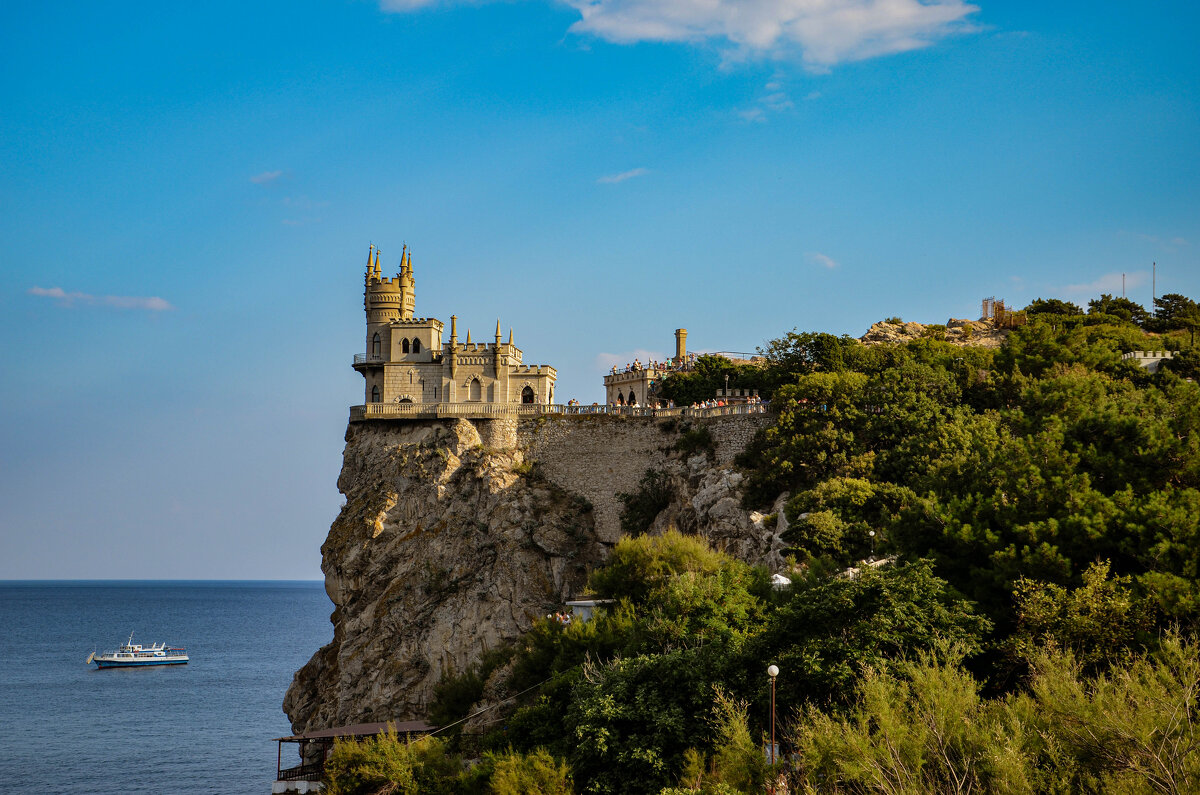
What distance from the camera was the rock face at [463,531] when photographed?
48.7 meters

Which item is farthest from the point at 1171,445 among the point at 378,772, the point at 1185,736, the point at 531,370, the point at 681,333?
the point at 681,333

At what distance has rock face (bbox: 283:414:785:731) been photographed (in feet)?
160

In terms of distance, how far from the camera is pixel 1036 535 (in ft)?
87.2

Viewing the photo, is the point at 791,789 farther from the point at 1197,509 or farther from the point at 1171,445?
the point at 1171,445

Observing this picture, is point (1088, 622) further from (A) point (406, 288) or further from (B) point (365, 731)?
(A) point (406, 288)

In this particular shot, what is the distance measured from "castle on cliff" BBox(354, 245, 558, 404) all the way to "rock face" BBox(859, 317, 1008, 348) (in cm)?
1958

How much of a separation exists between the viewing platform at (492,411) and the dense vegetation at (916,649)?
1393 centimetres

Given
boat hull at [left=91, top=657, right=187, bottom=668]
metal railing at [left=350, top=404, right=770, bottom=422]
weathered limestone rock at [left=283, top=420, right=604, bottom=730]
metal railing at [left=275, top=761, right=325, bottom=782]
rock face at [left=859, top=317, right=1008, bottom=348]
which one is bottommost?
boat hull at [left=91, top=657, right=187, bottom=668]

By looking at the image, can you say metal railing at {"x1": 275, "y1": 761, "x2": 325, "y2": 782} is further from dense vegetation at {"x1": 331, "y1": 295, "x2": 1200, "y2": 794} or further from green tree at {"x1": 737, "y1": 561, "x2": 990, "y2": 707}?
green tree at {"x1": 737, "y1": 561, "x2": 990, "y2": 707}

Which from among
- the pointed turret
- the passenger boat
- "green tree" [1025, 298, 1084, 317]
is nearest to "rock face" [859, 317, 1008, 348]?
"green tree" [1025, 298, 1084, 317]

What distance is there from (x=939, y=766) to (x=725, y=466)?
3084 cm

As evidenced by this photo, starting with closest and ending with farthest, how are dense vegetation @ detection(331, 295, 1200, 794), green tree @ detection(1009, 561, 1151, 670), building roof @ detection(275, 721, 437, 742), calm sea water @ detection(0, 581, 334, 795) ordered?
dense vegetation @ detection(331, 295, 1200, 794) → green tree @ detection(1009, 561, 1151, 670) → building roof @ detection(275, 721, 437, 742) → calm sea water @ detection(0, 581, 334, 795)

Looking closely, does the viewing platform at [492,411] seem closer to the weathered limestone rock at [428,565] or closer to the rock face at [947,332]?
the weathered limestone rock at [428,565]

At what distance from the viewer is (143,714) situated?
74.7 metres
